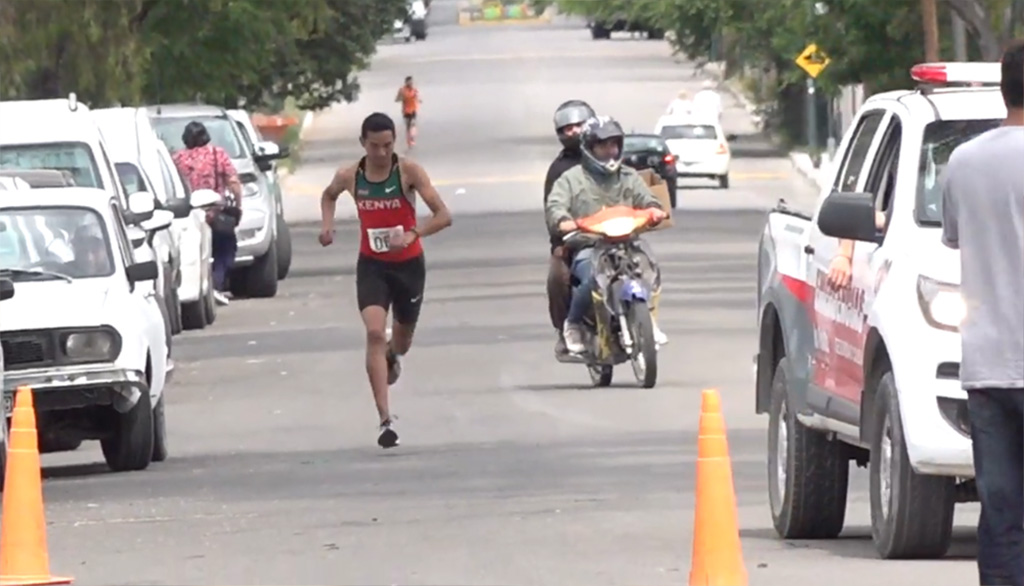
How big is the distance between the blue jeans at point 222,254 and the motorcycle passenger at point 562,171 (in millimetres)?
9140

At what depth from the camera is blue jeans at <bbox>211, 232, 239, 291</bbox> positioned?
2909 cm

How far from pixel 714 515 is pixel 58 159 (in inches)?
522

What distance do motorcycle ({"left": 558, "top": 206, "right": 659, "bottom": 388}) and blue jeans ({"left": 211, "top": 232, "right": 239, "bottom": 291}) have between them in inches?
376

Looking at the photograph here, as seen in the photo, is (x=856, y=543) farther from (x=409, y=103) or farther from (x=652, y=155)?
(x=409, y=103)

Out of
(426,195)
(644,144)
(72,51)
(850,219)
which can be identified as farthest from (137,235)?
(644,144)

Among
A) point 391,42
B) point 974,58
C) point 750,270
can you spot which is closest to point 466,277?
point 750,270

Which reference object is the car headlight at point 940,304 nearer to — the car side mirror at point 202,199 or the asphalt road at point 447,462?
the asphalt road at point 447,462

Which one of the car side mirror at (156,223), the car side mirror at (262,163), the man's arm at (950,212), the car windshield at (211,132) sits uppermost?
the man's arm at (950,212)

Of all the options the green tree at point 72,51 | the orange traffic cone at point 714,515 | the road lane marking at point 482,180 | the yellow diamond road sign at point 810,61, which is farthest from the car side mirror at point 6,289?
the road lane marking at point 482,180

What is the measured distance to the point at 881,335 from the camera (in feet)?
35.5

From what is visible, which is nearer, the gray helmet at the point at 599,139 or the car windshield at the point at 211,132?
the gray helmet at the point at 599,139

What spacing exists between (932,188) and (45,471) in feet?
23.6

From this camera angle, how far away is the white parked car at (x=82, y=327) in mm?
15758

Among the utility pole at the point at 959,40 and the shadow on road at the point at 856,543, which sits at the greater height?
the shadow on road at the point at 856,543
